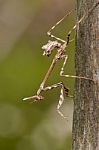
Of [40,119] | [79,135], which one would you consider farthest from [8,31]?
[79,135]

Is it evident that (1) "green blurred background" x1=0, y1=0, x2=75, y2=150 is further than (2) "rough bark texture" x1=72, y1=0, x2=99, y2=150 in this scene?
Yes

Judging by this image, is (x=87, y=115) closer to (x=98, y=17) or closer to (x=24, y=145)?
(x=98, y=17)

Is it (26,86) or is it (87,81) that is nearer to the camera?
(87,81)

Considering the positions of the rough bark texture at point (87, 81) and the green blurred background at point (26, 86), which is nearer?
the rough bark texture at point (87, 81)
